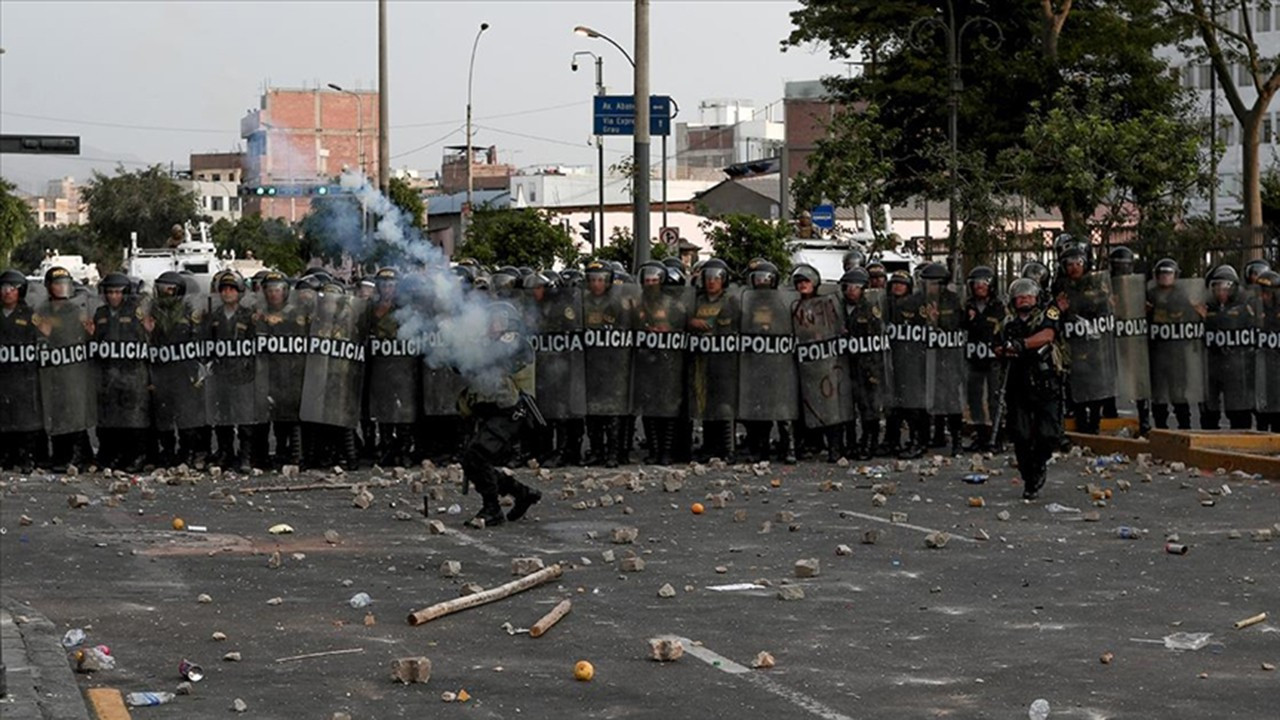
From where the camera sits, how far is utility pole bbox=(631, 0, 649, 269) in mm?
26656

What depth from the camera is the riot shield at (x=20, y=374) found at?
2033 centimetres

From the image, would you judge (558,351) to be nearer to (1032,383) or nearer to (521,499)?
(521,499)

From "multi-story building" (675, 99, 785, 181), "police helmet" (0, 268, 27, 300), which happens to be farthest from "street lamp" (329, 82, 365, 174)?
"multi-story building" (675, 99, 785, 181)

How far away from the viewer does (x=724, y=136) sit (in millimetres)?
158375

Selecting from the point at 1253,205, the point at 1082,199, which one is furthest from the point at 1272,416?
the point at 1253,205

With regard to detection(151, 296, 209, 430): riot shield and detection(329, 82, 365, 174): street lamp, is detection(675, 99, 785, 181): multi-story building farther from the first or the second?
detection(151, 296, 209, 430): riot shield

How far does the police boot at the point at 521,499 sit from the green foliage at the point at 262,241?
63.4 feet

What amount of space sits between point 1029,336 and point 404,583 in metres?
6.33

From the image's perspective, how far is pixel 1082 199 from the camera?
4109 cm

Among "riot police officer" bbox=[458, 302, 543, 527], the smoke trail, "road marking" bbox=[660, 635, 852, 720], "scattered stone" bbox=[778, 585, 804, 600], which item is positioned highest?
the smoke trail

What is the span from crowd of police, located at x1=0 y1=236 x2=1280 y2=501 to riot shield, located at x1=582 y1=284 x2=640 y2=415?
0.02 m

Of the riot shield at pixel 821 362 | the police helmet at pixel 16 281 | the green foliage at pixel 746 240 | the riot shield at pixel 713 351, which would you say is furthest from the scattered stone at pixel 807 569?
the green foliage at pixel 746 240

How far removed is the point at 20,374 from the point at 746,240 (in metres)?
22.9

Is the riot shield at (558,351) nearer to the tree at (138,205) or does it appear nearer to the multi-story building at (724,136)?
the tree at (138,205)
